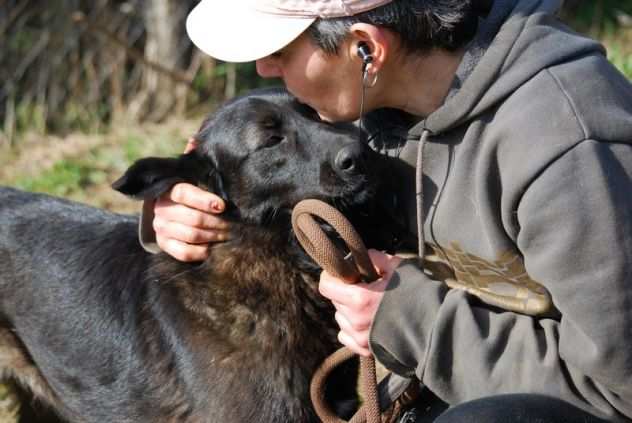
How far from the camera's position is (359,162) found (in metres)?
2.55

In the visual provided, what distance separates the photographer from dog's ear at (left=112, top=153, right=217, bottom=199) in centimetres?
280

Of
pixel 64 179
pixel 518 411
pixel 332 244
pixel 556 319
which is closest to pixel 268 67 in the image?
pixel 332 244

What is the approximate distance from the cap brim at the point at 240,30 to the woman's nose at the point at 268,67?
0.10 metres

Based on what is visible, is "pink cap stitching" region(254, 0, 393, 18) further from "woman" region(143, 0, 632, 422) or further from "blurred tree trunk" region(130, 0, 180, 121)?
"blurred tree trunk" region(130, 0, 180, 121)

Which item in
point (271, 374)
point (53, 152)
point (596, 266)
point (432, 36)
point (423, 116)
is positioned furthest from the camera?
point (53, 152)

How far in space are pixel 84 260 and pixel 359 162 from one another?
4.29 ft

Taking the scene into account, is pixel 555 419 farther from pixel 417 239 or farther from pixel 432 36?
pixel 432 36

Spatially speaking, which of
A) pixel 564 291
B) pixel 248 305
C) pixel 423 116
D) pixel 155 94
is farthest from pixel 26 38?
pixel 564 291

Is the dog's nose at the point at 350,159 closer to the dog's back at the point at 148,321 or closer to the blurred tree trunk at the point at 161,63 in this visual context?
the dog's back at the point at 148,321

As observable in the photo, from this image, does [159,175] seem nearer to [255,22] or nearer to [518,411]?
[255,22]

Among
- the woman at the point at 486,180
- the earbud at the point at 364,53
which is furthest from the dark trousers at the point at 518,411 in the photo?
the earbud at the point at 364,53

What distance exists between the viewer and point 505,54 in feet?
7.33

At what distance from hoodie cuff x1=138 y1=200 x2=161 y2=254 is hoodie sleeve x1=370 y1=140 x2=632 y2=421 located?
1069mm

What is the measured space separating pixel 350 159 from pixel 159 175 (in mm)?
703
